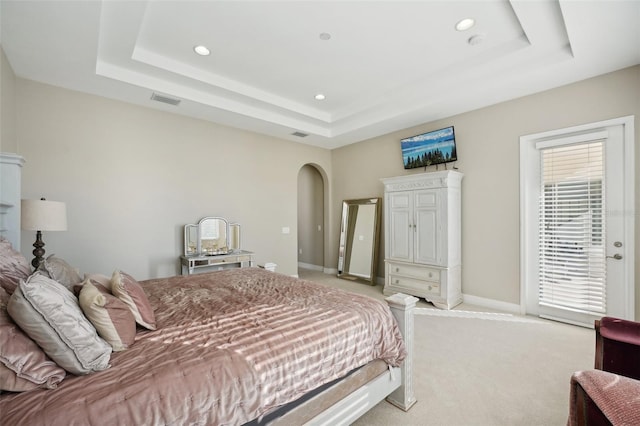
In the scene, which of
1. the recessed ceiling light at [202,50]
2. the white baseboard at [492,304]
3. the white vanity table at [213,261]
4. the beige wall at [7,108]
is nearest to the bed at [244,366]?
the white vanity table at [213,261]

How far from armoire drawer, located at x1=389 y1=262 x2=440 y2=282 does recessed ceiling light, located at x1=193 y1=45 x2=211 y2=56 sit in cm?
395

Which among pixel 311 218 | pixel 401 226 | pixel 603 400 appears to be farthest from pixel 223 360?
pixel 311 218

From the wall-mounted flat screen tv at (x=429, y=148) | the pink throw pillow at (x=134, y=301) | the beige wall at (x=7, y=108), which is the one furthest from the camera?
the wall-mounted flat screen tv at (x=429, y=148)

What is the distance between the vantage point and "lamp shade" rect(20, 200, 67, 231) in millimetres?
2457

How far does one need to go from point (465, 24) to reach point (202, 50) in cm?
273

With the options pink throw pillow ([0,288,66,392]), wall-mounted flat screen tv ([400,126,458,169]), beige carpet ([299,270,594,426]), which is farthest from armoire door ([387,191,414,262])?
pink throw pillow ([0,288,66,392])

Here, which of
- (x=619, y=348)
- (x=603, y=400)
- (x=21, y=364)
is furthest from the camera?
(x=619, y=348)

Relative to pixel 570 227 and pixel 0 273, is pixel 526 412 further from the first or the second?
pixel 0 273

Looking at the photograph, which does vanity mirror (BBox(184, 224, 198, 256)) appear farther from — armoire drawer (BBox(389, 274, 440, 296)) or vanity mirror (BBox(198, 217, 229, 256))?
armoire drawer (BBox(389, 274, 440, 296))

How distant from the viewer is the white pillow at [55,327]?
1.08 metres

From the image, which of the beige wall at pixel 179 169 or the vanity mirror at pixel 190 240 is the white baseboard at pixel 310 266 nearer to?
the beige wall at pixel 179 169

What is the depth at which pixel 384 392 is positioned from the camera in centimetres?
192

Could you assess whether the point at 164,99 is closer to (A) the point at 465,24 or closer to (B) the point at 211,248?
(B) the point at 211,248

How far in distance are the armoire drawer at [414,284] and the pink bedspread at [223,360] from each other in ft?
8.34
